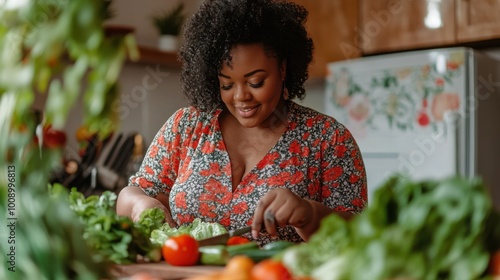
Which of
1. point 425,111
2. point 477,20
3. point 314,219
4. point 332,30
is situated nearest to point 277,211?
point 314,219

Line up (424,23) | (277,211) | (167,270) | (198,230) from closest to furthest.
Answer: (167,270) < (277,211) < (198,230) < (424,23)

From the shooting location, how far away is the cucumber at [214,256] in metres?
1.05

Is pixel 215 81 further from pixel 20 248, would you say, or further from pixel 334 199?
pixel 20 248

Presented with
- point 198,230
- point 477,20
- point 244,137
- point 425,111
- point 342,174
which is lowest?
point 198,230

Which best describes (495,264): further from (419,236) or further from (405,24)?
(405,24)

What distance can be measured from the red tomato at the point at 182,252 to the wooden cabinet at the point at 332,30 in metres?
2.69

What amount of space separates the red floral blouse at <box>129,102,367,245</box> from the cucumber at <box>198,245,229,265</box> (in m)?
0.49

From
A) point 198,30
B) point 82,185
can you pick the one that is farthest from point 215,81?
point 82,185

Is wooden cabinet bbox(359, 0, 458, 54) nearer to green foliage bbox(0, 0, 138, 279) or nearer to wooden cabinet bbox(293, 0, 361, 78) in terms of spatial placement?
wooden cabinet bbox(293, 0, 361, 78)

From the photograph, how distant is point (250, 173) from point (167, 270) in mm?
727

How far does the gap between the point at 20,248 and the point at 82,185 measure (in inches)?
98.9

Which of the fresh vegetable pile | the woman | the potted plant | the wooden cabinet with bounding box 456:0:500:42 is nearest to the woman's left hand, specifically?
the woman

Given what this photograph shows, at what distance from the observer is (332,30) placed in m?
3.67

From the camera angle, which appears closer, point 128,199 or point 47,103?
point 47,103
